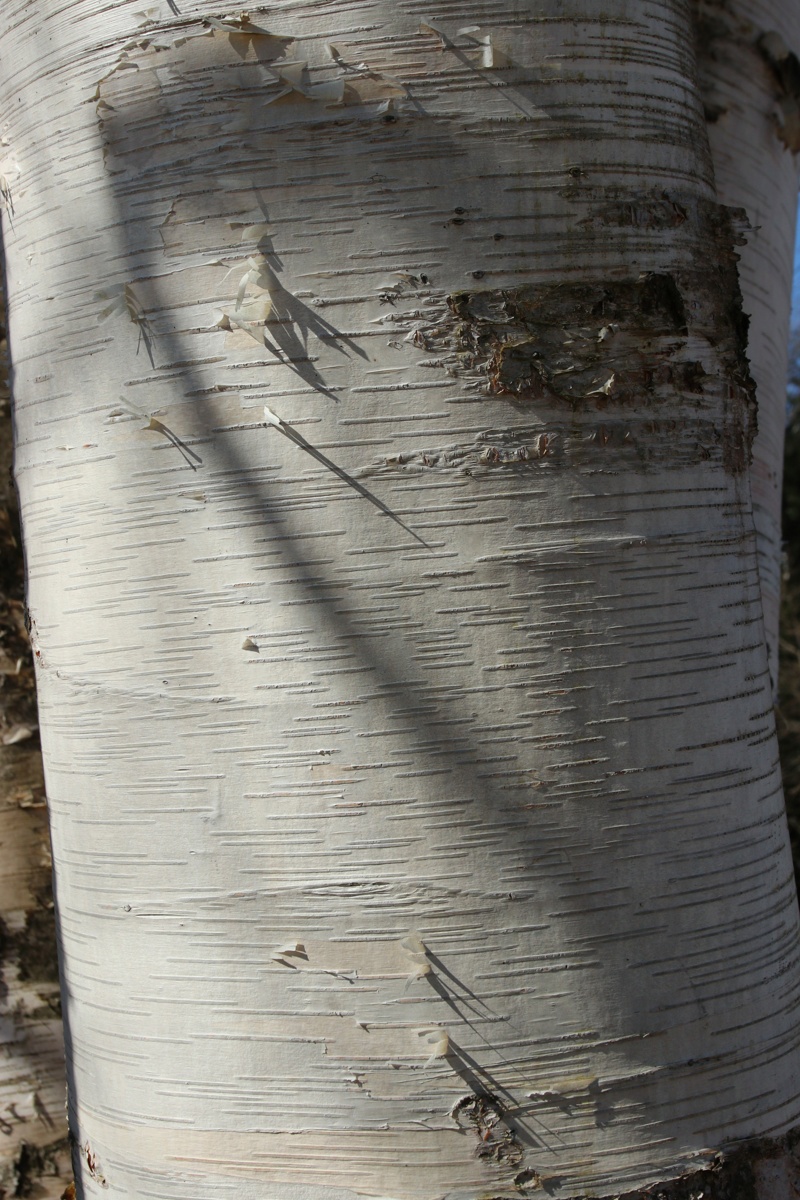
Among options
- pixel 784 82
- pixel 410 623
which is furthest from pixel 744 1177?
pixel 784 82

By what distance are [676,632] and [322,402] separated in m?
0.48

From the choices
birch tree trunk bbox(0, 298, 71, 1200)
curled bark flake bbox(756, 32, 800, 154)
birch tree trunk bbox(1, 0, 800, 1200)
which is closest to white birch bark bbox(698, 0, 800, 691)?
curled bark flake bbox(756, 32, 800, 154)

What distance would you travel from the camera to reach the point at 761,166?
1.81m

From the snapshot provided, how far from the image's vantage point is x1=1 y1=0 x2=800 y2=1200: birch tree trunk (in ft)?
3.39

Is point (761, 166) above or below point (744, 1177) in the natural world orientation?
above

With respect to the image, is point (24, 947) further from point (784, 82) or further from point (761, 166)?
point (784, 82)

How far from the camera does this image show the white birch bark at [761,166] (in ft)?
5.67

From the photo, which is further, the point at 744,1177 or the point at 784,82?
the point at 784,82

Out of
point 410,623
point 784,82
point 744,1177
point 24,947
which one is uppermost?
point 784,82

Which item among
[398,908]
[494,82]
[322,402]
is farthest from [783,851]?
[494,82]

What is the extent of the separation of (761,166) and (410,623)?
1.33 metres

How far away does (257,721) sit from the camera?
1054 mm

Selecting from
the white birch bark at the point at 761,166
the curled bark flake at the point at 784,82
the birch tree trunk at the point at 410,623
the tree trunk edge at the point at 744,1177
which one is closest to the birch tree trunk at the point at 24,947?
the birch tree trunk at the point at 410,623

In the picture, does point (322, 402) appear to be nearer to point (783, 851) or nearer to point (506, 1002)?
point (506, 1002)
